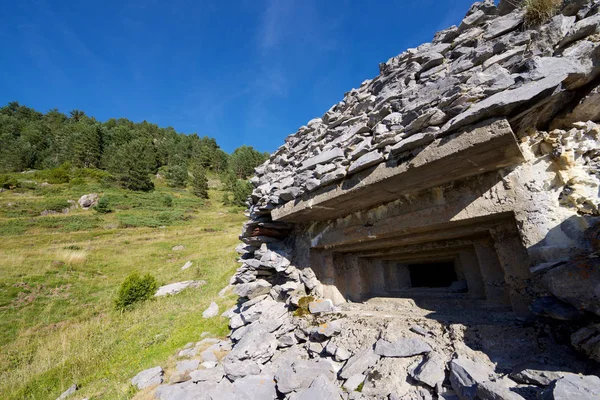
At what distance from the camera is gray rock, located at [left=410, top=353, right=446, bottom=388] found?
2.08 metres

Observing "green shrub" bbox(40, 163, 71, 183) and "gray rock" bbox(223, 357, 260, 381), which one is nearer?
"gray rock" bbox(223, 357, 260, 381)

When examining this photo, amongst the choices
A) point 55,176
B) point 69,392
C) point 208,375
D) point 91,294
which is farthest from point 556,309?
point 55,176

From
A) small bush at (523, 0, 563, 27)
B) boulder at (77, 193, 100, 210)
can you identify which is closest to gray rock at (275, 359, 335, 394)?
small bush at (523, 0, 563, 27)

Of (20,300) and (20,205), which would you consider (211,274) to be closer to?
(20,300)

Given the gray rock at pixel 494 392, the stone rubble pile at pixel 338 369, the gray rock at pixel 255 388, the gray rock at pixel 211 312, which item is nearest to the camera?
the gray rock at pixel 494 392

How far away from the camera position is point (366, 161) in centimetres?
271

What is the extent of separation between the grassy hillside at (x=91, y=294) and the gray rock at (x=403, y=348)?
382cm

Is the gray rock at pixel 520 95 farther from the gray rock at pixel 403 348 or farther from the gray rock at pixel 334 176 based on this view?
the gray rock at pixel 403 348

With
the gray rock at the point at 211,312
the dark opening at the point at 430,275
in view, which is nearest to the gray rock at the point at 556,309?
the dark opening at the point at 430,275

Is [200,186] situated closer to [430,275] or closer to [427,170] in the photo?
[430,275]

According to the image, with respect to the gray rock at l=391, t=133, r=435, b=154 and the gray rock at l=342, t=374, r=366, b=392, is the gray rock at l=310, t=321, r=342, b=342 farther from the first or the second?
the gray rock at l=391, t=133, r=435, b=154

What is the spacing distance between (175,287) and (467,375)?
11950 mm

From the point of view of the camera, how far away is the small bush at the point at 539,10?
225 centimetres

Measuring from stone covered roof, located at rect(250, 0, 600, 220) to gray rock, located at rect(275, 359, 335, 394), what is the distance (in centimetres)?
216
